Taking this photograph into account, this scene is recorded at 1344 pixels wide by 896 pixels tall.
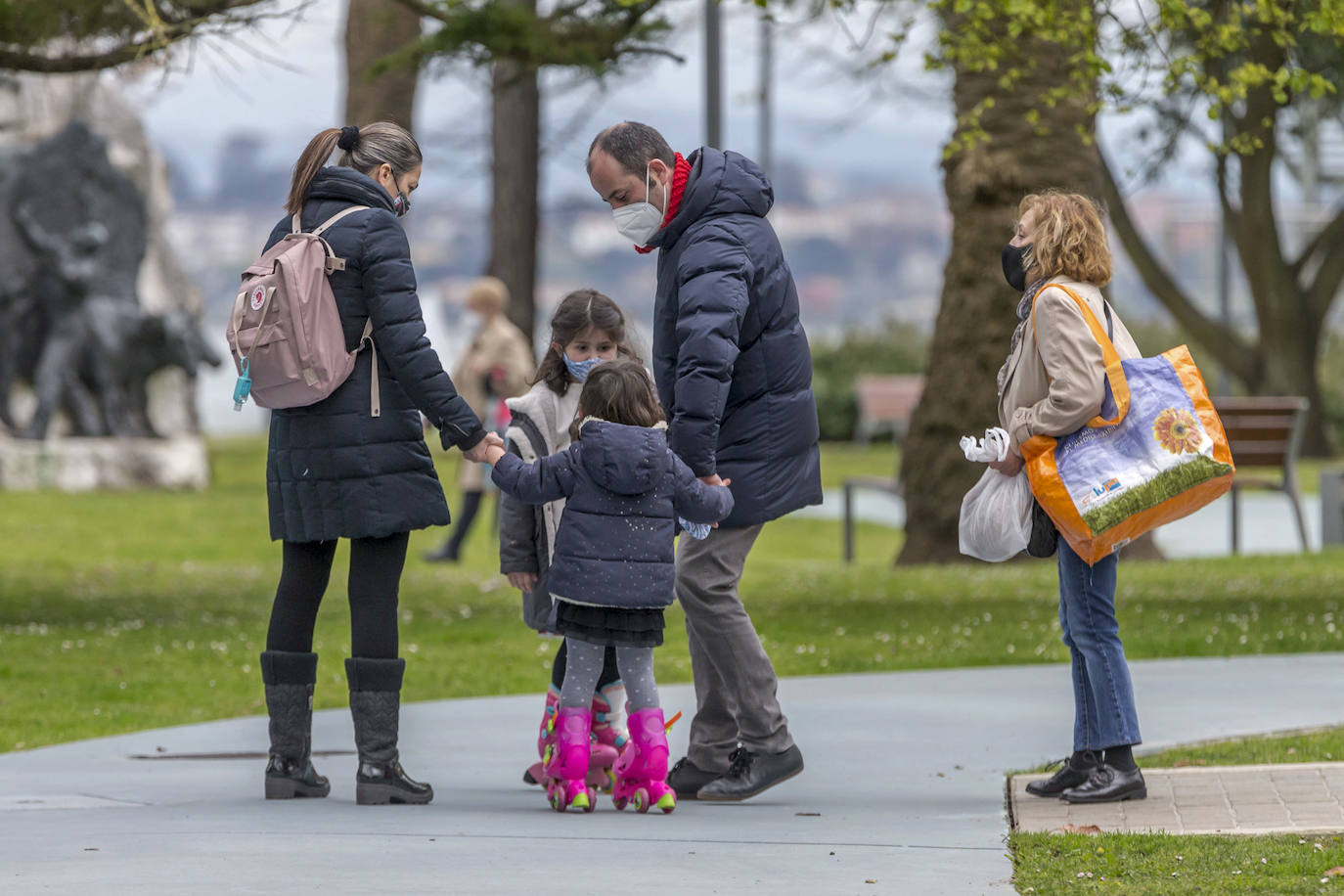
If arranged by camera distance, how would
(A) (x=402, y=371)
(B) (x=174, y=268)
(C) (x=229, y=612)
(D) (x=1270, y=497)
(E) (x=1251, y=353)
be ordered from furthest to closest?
(E) (x=1251, y=353) → (B) (x=174, y=268) → (D) (x=1270, y=497) → (C) (x=229, y=612) → (A) (x=402, y=371)

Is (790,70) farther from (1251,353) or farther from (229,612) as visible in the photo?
(229,612)

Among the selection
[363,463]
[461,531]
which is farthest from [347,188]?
[461,531]

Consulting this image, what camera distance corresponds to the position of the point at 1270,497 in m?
22.7

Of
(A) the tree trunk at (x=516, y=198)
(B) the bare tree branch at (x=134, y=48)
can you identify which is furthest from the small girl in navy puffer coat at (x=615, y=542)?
(A) the tree trunk at (x=516, y=198)

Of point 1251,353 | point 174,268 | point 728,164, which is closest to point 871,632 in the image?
point 728,164

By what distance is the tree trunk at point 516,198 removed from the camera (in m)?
21.0

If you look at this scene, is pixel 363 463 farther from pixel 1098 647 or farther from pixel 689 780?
pixel 1098 647

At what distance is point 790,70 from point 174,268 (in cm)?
790

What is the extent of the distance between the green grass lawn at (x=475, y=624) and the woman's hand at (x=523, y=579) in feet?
7.82

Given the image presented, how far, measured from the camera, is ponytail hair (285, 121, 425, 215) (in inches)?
213

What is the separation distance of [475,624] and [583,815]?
498 cm

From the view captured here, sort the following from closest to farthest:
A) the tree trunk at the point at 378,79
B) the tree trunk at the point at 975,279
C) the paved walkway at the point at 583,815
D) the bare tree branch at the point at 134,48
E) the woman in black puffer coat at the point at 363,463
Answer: the paved walkway at the point at 583,815, the woman in black puffer coat at the point at 363,463, the bare tree branch at the point at 134,48, the tree trunk at the point at 975,279, the tree trunk at the point at 378,79

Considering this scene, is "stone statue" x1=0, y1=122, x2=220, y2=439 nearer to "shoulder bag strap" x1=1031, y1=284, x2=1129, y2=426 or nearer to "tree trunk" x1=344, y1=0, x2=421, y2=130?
"tree trunk" x1=344, y1=0, x2=421, y2=130

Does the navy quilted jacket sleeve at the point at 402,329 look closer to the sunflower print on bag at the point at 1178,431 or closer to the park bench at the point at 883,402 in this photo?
the sunflower print on bag at the point at 1178,431
